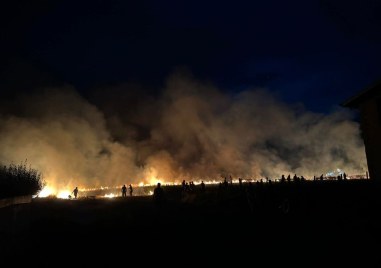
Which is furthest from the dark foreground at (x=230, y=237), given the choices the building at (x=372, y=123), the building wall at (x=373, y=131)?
the building at (x=372, y=123)

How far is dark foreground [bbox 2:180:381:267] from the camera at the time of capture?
40.0 ft

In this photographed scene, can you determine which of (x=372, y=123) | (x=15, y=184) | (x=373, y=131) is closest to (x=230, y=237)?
(x=373, y=131)

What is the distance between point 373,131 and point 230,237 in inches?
511

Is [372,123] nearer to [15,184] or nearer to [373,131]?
[373,131]

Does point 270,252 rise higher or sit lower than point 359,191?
lower

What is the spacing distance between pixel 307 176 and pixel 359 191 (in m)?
79.2

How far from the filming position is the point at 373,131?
21359mm

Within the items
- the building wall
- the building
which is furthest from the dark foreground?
the building

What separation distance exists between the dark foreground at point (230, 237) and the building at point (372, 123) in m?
1.52

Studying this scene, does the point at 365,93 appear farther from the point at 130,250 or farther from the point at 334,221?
the point at 130,250

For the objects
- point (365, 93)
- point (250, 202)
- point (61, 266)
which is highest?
point (365, 93)

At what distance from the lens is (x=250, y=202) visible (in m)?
22.1

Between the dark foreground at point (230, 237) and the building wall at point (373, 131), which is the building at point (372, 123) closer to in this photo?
the building wall at point (373, 131)

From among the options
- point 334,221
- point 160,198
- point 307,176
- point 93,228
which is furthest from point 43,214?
point 307,176
